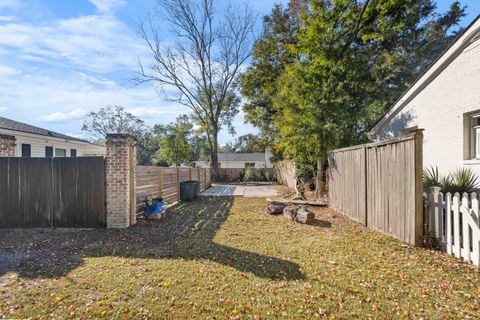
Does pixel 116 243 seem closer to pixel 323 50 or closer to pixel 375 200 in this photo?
pixel 375 200

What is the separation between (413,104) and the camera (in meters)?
9.00

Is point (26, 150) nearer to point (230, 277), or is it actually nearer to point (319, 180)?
point (319, 180)

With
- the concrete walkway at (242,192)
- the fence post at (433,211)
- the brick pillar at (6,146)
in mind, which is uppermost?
the brick pillar at (6,146)

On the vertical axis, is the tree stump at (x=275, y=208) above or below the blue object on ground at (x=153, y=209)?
below

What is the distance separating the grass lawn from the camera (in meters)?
2.77

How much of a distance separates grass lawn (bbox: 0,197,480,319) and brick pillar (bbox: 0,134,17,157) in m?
2.38

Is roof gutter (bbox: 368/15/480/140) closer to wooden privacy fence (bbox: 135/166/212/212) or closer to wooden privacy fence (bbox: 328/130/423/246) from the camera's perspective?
wooden privacy fence (bbox: 328/130/423/246)

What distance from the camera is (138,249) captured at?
492 cm

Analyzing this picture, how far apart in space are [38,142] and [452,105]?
62.9 ft

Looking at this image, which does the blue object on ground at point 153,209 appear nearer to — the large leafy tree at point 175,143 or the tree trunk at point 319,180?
the tree trunk at point 319,180

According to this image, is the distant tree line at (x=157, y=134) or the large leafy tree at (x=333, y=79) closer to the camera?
the large leafy tree at (x=333, y=79)

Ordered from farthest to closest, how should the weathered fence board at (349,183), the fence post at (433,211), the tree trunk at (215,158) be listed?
the tree trunk at (215,158) → the weathered fence board at (349,183) → the fence post at (433,211)

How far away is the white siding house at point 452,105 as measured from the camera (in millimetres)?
6469

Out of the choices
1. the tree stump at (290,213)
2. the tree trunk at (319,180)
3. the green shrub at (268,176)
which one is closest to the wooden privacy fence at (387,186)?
the tree stump at (290,213)
